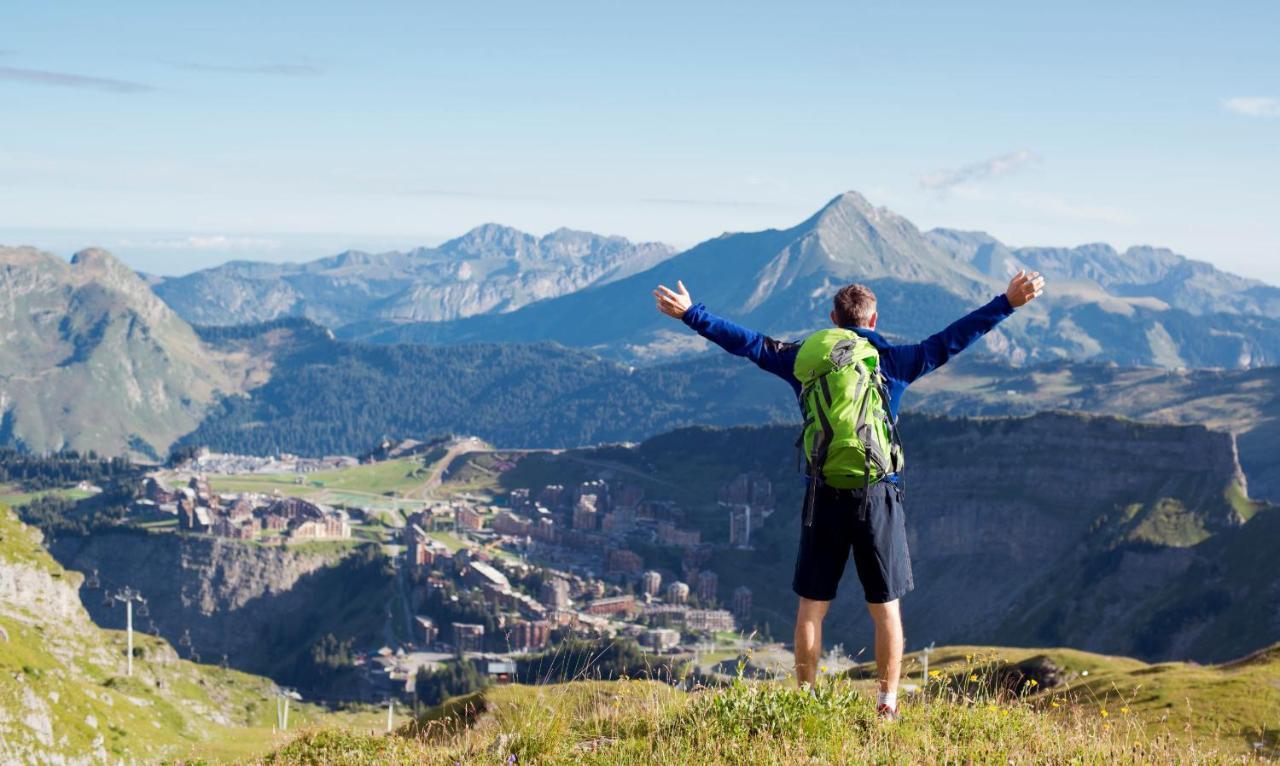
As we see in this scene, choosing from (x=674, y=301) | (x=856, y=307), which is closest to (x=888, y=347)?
(x=856, y=307)

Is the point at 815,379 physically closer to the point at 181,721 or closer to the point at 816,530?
the point at 816,530

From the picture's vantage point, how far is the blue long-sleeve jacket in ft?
51.5

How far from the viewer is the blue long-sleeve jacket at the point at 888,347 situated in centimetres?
1569

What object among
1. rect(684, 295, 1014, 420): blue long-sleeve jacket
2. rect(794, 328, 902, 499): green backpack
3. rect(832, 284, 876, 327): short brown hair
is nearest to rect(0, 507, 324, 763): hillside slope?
rect(684, 295, 1014, 420): blue long-sleeve jacket

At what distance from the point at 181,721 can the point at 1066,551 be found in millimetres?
151003

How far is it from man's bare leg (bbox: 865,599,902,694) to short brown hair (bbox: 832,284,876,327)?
3636 millimetres

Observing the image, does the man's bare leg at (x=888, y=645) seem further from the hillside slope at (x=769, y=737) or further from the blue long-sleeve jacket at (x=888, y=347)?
the blue long-sleeve jacket at (x=888, y=347)

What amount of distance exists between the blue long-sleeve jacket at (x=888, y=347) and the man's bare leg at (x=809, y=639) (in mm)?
A: 2709

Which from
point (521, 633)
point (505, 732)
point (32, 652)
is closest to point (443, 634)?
point (521, 633)

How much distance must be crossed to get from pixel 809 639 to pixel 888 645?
40.0 inches

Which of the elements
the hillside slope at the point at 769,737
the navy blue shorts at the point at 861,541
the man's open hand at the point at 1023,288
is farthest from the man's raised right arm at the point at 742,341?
the hillside slope at the point at 769,737

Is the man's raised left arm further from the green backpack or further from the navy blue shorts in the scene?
the navy blue shorts

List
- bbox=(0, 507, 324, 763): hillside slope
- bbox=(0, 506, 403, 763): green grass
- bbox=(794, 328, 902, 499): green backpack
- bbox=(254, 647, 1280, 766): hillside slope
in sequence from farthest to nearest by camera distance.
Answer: bbox=(0, 506, 403, 763): green grass, bbox=(0, 507, 324, 763): hillside slope, bbox=(794, 328, 902, 499): green backpack, bbox=(254, 647, 1280, 766): hillside slope

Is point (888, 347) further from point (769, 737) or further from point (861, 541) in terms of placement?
point (769, 737)
